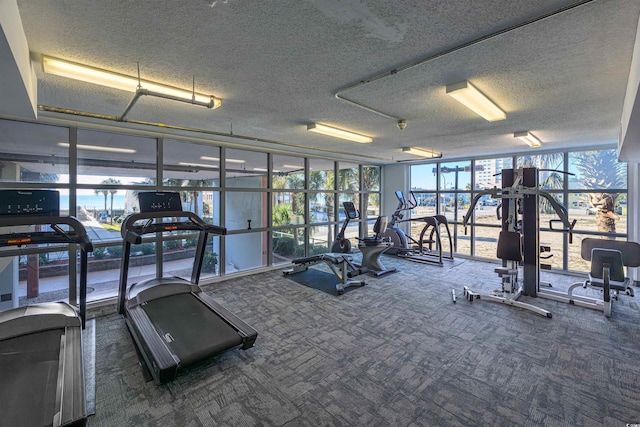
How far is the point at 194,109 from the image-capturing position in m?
3.49

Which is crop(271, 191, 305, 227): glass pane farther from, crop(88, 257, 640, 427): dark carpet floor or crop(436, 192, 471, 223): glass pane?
crop(436, 192, 471, 223): glass pane

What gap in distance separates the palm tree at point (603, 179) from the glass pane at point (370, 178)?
5006 mm

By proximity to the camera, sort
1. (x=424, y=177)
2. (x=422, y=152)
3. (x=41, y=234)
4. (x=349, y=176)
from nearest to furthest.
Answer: (x=41, y=234) < (x=422, y=152) < (x=349, y=176) < (x=424, y=177)

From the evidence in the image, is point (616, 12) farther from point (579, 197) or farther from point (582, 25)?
point (579, 197)

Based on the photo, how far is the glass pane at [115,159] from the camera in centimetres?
426

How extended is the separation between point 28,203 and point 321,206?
18.7 feet

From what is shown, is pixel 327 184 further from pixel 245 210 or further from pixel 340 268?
pixel 340 268

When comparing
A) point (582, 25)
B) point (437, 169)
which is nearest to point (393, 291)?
point (582, 25)

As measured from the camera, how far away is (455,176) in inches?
312

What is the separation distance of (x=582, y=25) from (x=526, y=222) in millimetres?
3746

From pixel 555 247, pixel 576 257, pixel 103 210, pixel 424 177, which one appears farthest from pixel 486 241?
pixel 103 210

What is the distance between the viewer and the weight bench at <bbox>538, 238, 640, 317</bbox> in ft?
13.0

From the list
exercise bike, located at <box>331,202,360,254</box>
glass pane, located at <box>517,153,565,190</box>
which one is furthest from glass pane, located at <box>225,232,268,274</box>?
glass pane, located at <box>517,153,565,190</box>

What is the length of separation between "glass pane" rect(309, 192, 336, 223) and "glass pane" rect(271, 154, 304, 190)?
1.81 feet
